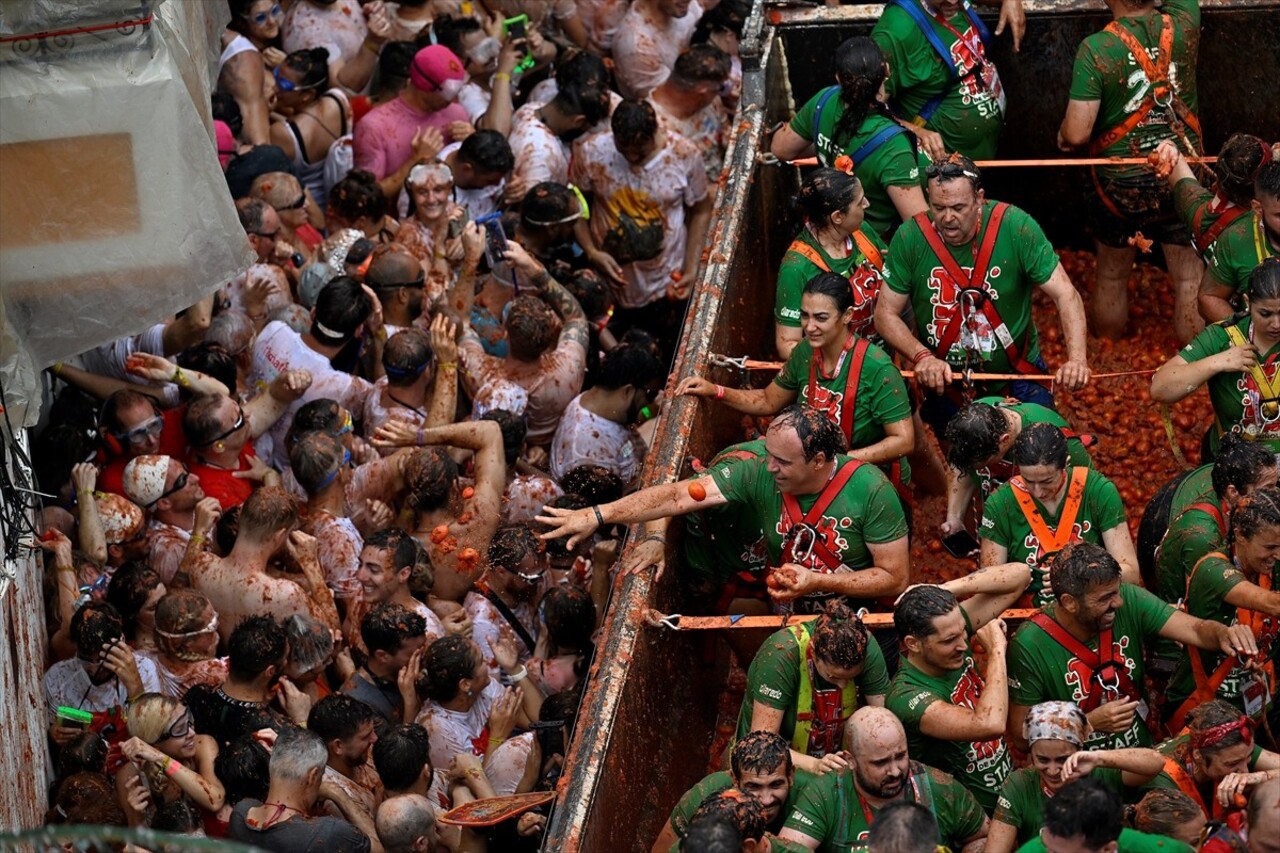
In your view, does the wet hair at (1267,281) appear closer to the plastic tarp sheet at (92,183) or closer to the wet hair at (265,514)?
the wet hair at (265,514)

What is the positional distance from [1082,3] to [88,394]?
6107 mm

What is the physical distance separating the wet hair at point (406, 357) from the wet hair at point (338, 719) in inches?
91.4

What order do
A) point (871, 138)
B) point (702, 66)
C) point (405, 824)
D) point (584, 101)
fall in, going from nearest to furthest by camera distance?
point (405, 824)
point (871, 138)
point (702, 66)
point (584, 101)

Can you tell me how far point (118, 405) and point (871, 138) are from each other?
404cm

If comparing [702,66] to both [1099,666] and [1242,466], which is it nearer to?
[1242,466]

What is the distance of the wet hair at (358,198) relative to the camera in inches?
447

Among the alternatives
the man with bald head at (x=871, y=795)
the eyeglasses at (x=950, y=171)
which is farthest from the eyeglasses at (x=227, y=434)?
the man with bald head at (x=871, y=795)

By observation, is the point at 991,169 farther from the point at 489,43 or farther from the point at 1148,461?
the point at 489,43

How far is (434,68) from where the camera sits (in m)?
11.9

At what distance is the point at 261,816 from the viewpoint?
7.46 meters

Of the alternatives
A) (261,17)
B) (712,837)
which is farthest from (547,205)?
(712,837)

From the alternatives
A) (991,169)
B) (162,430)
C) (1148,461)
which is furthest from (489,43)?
(1148,461)

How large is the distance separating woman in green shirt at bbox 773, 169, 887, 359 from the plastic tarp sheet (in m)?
2.83

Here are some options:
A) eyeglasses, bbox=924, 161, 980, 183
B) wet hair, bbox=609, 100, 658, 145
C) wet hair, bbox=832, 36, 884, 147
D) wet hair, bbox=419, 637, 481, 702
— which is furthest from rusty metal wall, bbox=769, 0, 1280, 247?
wet hair, bbox=419, 637, 481, 702
